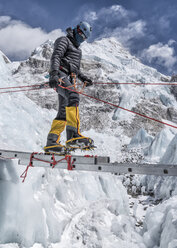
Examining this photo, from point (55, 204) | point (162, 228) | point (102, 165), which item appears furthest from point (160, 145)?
point (102, 165)

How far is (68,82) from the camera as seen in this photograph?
3178 mm

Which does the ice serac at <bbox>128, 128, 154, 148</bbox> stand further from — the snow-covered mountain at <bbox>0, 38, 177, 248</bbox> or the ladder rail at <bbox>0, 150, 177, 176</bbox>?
the ladder rail at <bbox>0, 150, 177, 176</bbox>

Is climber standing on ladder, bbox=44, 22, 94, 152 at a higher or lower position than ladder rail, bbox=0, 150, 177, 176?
higher

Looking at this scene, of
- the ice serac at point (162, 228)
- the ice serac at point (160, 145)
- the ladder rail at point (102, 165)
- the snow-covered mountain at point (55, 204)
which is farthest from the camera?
the ice serac at point (160, 145)

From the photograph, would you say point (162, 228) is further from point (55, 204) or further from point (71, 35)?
point (71, 35)

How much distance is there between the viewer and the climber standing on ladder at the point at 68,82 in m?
2.86

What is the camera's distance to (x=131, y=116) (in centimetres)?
5000

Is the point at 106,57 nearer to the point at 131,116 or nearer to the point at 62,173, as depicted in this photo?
the point at 131,116

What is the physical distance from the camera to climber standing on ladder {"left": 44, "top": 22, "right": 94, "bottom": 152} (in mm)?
2855

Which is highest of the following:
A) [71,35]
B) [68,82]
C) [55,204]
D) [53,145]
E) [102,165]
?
[71,35]

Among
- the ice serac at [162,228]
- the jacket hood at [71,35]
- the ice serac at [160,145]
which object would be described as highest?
the jacket hood at [71,35]

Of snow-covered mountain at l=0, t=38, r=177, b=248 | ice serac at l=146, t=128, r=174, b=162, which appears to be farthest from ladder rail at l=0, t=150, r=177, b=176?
ice serac at l=146, t=128, r=174, b=162

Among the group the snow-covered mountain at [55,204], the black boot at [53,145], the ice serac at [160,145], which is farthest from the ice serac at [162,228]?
the ice serac at [160,145]

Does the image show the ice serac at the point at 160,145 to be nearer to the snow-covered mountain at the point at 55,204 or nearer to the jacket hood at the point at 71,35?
the snow-covered mountain at the point at 55,204
